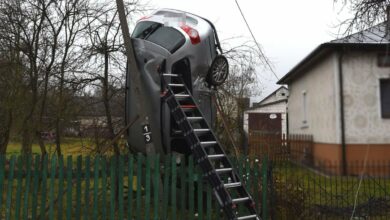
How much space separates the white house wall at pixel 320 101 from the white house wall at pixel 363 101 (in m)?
0.42

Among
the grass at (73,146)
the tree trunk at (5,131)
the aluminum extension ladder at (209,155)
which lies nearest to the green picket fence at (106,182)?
the aluminum extension ladder at (209,155)

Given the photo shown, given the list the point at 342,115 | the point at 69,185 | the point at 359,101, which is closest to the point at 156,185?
the point at 69,185

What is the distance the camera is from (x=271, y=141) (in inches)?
707

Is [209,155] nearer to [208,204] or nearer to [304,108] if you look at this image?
[208,204]

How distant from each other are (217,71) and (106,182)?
10.1 ft

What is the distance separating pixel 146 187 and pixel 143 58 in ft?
8.55

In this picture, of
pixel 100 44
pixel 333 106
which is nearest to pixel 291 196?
pixel 100 44

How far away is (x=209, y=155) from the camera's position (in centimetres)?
601

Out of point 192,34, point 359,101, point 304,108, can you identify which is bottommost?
point 359,101

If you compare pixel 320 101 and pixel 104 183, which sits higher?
pixel 320 101

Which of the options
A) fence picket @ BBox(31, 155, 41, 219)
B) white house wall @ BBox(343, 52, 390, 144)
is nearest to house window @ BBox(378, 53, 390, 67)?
white house wall @ BBox(343, 52, 390, 144)

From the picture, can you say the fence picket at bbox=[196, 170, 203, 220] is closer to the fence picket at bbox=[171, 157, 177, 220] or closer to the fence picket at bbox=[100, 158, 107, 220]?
the fence picket at bbox=[171, 157, 177, 220]

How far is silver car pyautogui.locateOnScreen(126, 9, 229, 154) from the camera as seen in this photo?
709 cm

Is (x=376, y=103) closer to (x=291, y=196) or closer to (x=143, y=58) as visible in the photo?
(x=291, y=196)
